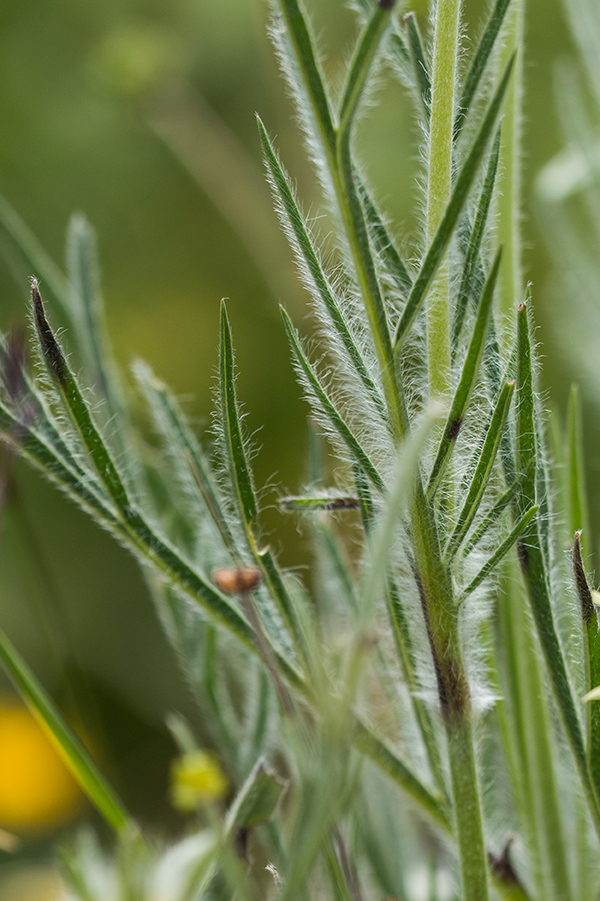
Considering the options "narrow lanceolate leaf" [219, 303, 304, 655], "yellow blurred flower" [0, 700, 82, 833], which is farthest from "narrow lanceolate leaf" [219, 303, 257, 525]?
"yellow blurred flower" [0, 700, 82, 833]

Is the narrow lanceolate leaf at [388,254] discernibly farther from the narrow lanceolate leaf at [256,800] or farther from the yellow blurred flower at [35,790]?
the yellow blurred flower at [35,790]

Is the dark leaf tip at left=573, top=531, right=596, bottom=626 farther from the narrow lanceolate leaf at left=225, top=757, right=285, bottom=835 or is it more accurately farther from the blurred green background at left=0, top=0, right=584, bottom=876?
the blurred green background at left=0, top=0, right=584, bottom=876

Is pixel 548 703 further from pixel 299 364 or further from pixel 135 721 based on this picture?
pixel 135 721

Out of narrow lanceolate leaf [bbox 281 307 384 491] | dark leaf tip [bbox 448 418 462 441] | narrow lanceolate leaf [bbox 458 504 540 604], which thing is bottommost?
narrow lanceolate leaf [bbox 458 504 540 604]

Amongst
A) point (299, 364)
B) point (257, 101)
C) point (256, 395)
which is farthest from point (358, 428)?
point (257, 101)

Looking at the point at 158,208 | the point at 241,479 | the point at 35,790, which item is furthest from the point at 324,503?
the point at 158,208

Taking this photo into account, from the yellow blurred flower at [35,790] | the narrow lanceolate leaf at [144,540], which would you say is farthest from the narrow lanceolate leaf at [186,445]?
the yellow blurred flower at [35,790]
